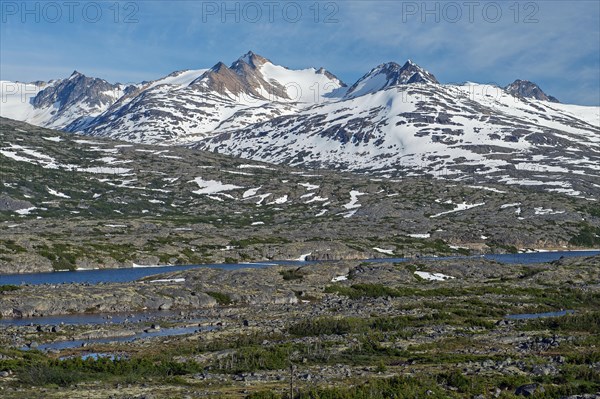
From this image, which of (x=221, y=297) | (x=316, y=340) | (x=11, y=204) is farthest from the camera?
(x=11, y=204)

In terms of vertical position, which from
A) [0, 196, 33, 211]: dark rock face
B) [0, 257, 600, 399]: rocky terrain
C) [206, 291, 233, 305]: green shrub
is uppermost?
[0, 196, 33, 211]: dark rock face

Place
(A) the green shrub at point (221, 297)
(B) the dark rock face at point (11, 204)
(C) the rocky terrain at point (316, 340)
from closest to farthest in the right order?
(C) the rocky terrain at point (316, 340) < (A) the green shrub at point (221, 297) < (B) the dark rock face at point (11, 204)

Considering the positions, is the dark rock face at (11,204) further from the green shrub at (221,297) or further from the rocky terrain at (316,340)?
the green shrub at (221,297)

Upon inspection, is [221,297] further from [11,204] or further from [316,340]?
[11,204]

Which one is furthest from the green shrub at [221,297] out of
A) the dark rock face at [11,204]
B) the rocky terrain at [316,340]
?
the dark rock face at [11,204]

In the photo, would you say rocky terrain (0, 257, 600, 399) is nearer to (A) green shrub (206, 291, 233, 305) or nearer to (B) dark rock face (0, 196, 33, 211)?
(A) green shrub (206, 291, 233, 305)

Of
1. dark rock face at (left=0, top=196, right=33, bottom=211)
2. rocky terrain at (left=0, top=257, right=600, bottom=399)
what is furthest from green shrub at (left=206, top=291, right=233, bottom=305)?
dark rock face at (left=0, top=196, right=33, bottom=211)

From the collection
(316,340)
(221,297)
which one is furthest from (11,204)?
(316,340)

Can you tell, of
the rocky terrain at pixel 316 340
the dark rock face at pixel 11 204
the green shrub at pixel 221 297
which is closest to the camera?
the rocky terrain at pixel 316 340

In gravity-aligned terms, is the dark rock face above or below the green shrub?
above

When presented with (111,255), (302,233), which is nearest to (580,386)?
(111,255)
